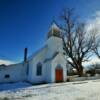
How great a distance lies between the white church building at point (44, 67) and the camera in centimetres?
1875

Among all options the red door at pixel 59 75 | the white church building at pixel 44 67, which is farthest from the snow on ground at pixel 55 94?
the red door at pixel 59 75

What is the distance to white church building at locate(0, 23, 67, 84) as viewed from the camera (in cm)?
1875

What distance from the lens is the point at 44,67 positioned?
19.8 meters

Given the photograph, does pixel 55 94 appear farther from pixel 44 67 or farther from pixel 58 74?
pixel 44 67

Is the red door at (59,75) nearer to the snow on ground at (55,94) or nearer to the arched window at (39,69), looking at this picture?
the arched window at (39,69)

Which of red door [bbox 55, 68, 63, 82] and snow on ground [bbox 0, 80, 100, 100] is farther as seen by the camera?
red door [bbox 55, 68, 63, 82]

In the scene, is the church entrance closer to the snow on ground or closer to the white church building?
the white church building

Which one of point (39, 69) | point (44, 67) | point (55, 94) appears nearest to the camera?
point (55, 94)

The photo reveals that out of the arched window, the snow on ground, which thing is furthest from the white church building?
the snow on ground

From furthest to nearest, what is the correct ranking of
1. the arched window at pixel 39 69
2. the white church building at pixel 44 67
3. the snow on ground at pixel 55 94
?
the arched window at pixel 39 69 → the white church building at pixel 44 67 → the snow on ground at pixel 55 94

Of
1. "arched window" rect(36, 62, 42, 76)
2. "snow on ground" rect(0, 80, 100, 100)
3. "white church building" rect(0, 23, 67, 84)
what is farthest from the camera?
"arched window" rect(36, 62, 42, 76)

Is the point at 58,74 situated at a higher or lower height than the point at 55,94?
higher

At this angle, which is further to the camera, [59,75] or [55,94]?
[59,75]

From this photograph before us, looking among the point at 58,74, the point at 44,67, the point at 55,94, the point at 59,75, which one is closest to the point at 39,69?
the point at 44,67
